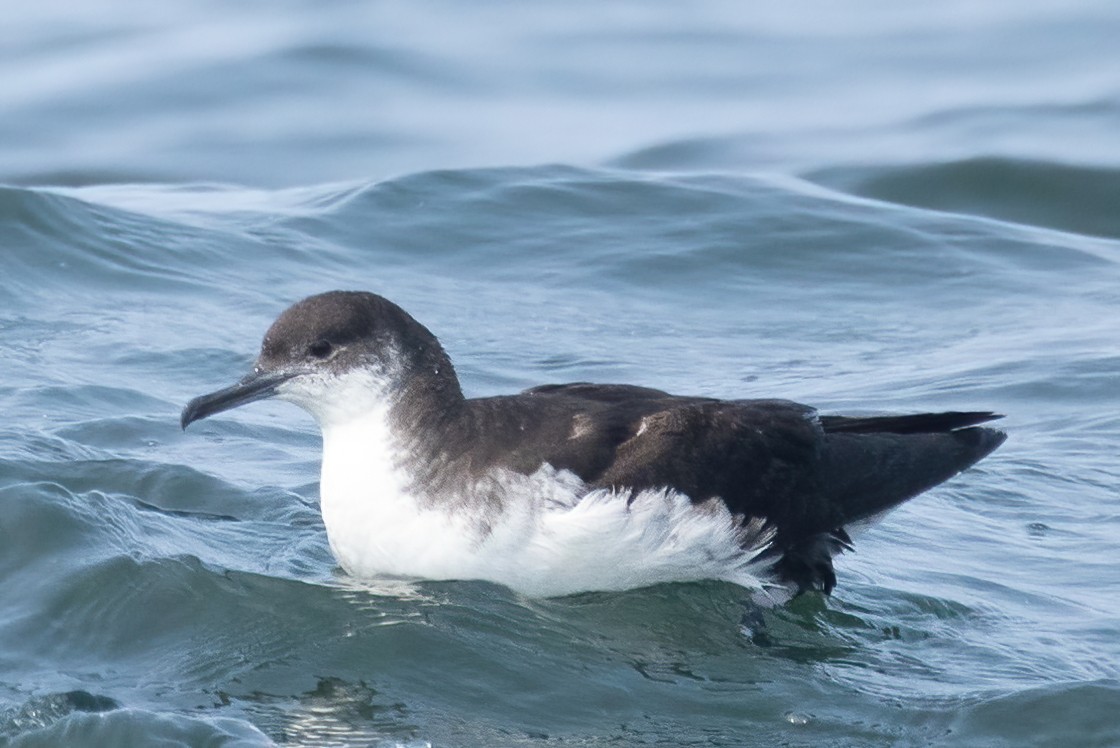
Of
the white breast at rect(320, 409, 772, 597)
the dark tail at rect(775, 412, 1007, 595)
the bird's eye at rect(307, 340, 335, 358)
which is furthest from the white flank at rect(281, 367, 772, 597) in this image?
the dark tail at rect(775, 412, 1007, 595)

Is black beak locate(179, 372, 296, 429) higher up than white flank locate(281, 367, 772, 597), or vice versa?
black beak locate(179, 372, 296, 429)

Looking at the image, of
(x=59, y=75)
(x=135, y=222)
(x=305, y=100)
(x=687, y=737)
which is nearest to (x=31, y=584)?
(x=687, y=737)

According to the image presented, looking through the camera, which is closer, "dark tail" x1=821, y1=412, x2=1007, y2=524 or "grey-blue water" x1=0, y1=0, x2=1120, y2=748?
"grey-blue water" x1=0, y1=0, x2=1120, y2=748

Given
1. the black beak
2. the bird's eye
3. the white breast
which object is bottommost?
the white breast

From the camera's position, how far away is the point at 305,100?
1623 centimetres

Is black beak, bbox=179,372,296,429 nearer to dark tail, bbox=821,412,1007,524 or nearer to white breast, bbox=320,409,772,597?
white breast, bbox=320,409,772,597

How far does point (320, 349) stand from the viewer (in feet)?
21.0

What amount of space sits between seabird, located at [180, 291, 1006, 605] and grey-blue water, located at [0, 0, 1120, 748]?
0.23m

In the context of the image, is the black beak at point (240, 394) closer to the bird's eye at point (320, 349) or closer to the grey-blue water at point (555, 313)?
the bird's eye at point (320, 349)

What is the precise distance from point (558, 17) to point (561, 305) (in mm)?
8968

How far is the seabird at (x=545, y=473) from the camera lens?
6.16 meters

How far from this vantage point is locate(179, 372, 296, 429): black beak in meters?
6.41

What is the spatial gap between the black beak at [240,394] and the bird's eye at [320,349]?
96 millimetres

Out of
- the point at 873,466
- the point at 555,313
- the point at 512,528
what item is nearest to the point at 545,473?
the point at 512,528
